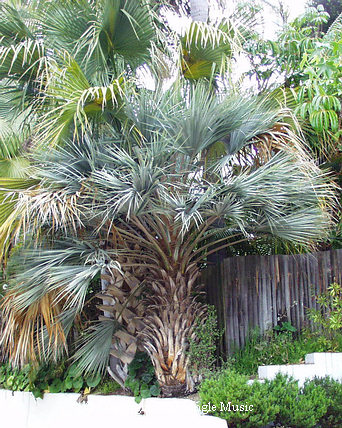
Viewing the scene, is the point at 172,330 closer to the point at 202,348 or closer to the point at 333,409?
the point at 202,348

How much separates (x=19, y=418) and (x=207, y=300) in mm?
3410

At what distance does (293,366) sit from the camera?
214 inches

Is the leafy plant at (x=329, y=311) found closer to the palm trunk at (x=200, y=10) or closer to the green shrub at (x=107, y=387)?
the green shrub at (x=107, y=387)

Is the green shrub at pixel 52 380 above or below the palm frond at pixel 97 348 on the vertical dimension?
below

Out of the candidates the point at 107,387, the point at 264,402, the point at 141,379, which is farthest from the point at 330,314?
the point at 107,387

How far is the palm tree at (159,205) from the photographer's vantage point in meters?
5.07

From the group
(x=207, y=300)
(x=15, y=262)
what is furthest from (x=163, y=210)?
(x=207, y=300)

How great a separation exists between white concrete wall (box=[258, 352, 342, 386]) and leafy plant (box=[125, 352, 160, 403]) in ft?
4.63

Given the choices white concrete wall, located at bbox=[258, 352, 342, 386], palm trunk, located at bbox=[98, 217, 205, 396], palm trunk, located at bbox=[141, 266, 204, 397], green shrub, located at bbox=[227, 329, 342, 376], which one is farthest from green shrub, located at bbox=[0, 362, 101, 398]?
white concrete wall, located at bbox=[258, 352, 342, 386]

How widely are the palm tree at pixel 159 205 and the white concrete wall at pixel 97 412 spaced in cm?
34

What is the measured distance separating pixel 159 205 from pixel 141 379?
2.55 meters

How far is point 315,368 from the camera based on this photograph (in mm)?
5469

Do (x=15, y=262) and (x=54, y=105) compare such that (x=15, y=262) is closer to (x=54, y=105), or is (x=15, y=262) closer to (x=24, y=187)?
(x=24, y=187)

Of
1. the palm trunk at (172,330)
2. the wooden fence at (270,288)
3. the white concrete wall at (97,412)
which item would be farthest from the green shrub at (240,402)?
the wooden fence at (270,288)
